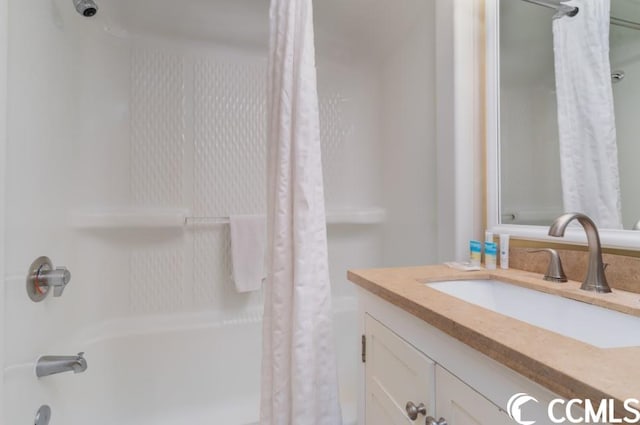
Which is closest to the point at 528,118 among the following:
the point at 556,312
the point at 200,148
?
the point at 556,312

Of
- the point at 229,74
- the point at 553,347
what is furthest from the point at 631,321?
the point at 229,74

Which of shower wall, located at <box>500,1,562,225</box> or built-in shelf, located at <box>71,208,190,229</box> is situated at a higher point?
shower wall, located at <box>500,1,562,225</box>

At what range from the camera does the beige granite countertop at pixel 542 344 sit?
33 cm

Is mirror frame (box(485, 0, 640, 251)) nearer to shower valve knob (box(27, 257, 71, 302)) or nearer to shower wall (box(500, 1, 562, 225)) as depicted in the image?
shower wall (box(500, 1, 562, 225))

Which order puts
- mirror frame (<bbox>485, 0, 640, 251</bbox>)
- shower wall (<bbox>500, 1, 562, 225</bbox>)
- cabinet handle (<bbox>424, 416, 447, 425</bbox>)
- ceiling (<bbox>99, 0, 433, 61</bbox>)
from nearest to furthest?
cabinet handle (<bbox>424, 416, 447, 425</bbox>) < shower wall (<bbox>500, 1, 562, 225</bbox>) < mirror frame (<bbox>485, 0, 640, 251</bbox>) < ceiling (<bbox>99, 0, 433, 61</bbox>)

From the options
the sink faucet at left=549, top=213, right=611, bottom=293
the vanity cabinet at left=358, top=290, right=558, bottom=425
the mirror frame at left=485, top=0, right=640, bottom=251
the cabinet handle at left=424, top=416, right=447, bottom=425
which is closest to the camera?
the vanity cabinet at left=358, top=290, right=558, bottom=425

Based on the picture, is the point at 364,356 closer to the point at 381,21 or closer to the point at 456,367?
the point at 456,367

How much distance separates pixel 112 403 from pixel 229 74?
1660 millimetres

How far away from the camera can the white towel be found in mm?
1625

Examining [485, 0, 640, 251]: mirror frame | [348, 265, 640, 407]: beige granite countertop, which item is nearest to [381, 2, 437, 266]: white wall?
[485, 0, 640, 251]: mirror frame

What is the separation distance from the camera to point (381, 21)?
1.71 meters

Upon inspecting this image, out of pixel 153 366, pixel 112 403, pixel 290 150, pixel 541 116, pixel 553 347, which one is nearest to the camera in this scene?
pixel 553 347

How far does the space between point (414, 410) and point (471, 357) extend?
0.20 metres

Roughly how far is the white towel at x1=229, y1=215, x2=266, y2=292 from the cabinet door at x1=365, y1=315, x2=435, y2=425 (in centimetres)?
90
